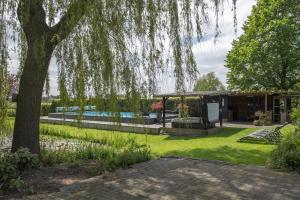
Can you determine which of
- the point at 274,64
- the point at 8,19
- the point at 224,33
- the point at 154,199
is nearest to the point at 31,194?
the point at 154,199

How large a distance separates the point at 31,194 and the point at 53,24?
3186 mm

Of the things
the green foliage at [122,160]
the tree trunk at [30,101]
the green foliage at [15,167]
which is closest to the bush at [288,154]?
the green foliage at [122,160]

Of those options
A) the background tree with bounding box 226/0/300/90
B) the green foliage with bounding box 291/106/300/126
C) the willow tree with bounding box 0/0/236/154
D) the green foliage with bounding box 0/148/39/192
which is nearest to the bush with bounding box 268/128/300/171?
the green foliage with bounding box 291/106/300/126

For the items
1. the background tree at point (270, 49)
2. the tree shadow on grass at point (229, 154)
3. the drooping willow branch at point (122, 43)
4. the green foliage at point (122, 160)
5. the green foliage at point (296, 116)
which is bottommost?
the tree shadow on grass at point (229, 154)

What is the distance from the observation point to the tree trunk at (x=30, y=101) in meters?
6.86

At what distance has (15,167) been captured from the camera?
609cm

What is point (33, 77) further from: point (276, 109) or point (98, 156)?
point (276, 109)

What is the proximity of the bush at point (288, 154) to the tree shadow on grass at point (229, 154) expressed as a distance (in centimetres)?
89

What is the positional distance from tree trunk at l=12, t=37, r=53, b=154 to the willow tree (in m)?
0.08

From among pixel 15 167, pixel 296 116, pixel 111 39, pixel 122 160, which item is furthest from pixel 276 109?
pixel 15 167

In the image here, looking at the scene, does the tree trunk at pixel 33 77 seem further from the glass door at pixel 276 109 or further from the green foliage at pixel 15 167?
the glass door at pixel 276 109

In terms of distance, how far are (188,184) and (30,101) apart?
370cm

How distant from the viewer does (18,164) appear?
6406 mm

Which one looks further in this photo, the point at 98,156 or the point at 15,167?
the point at 98,156
